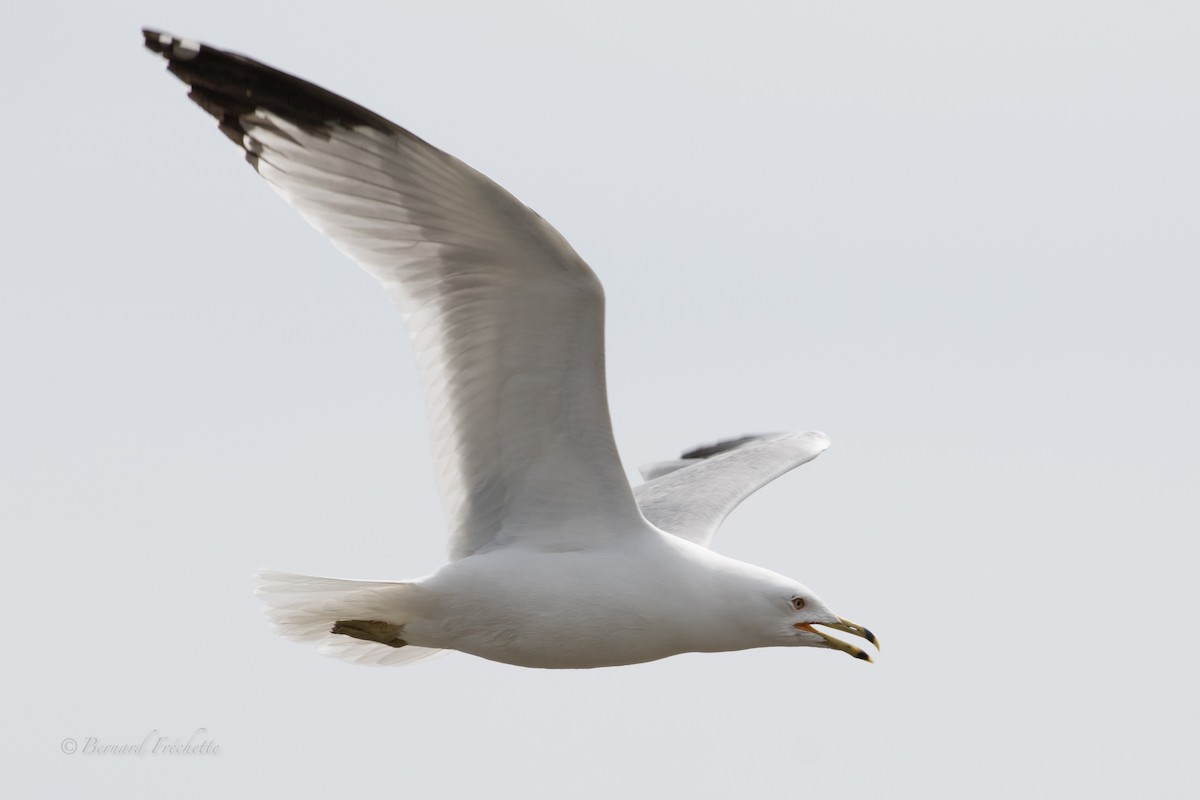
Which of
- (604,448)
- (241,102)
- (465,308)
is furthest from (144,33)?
(604,448)

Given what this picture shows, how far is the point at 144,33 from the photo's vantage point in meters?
7.56

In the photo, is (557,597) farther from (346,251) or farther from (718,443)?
(718,443)

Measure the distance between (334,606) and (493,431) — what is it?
1066 mm

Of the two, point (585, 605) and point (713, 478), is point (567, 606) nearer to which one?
point (585, 605)

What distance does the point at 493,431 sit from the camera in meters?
8.42

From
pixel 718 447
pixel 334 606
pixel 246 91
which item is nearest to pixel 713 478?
pixel 718 447

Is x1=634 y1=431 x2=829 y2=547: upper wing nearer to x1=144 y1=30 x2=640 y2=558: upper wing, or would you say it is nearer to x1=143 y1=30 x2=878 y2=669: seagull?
x1=143 y1=30 x2=878 y2=669: seagull

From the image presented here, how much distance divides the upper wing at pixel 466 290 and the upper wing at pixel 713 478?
1463 mm

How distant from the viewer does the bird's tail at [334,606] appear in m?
8.31

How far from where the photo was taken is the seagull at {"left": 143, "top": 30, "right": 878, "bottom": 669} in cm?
777

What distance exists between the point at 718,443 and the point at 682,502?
92.1 inches

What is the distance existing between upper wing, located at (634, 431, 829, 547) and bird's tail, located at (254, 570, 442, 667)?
1.88 metres

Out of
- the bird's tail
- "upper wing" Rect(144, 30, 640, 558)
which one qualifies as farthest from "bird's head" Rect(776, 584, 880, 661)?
the bird's tail

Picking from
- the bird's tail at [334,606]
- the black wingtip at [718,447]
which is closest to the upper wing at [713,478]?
the black wingtip at [718,447]
